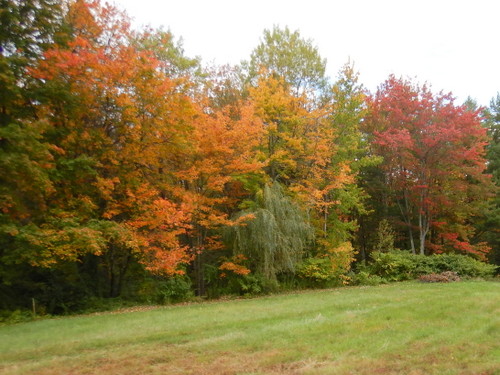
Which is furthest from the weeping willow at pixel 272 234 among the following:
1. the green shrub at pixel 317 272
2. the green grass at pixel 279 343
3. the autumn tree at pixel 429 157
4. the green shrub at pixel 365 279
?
the autumn tree at pixel 429 157

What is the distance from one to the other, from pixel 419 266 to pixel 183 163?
1341 cm

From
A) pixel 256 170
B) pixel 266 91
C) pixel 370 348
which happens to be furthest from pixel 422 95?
pixel 370 348

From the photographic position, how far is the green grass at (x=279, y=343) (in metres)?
5.46

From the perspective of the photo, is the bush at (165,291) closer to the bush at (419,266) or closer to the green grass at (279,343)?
the green grass at (279,343)

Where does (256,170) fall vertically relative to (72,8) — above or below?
below

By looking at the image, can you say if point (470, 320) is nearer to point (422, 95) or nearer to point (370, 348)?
point (370, 348)

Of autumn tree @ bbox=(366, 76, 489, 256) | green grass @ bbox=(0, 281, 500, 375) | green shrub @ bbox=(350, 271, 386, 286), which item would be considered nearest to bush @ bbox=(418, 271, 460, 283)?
green shrub @ bbox=(350, 271, 386, 286)

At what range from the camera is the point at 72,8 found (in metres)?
13.7

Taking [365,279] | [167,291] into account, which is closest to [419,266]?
[365,279]

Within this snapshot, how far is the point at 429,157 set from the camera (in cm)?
2297

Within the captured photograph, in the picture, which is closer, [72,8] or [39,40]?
[39,40]

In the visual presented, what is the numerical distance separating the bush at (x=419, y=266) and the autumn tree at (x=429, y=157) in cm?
236

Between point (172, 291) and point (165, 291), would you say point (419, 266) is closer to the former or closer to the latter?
point (172, 291)

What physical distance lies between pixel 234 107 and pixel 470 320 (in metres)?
14.2
